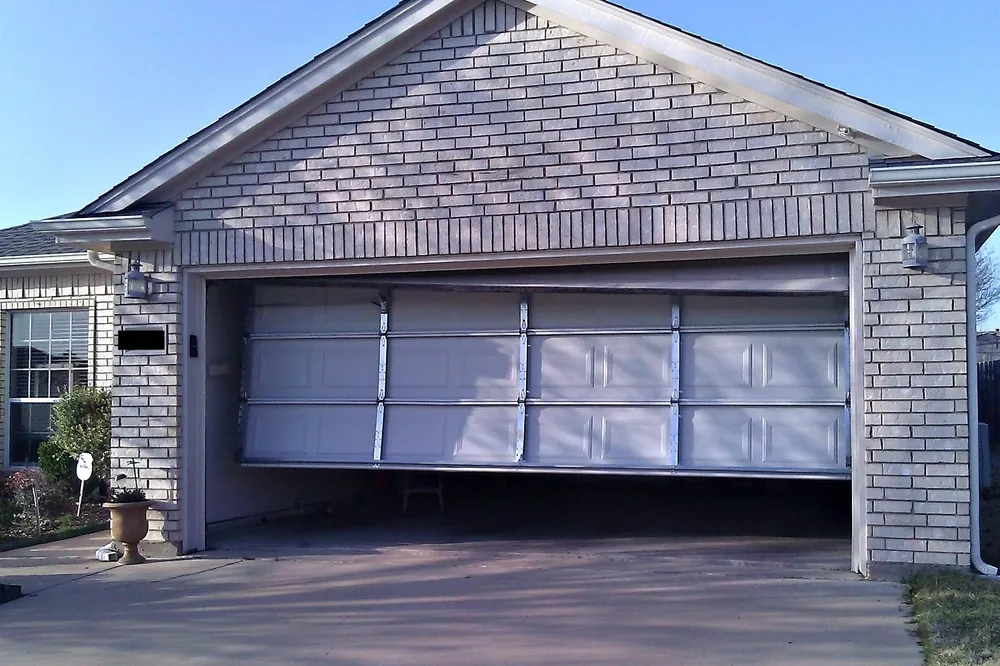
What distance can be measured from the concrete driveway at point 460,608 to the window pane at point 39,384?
3919 millimetres

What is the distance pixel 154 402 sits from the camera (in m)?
9.38

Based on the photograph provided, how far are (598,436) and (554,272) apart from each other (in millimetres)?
1605

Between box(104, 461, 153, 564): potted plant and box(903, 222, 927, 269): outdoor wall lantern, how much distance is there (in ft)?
23.0

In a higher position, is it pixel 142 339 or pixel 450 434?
pixel 142 339

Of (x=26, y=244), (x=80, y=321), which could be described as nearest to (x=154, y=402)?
(x=80, y=321)

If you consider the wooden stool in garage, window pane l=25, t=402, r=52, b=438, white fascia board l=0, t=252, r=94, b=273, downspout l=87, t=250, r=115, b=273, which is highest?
white fascia board l=0, t=252, r=94, b=273

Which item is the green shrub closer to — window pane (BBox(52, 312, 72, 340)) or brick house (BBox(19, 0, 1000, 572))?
window pane (BBox(52, 312, 72, 340))

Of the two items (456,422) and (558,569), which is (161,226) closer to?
(456,422)

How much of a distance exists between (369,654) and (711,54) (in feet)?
17.5

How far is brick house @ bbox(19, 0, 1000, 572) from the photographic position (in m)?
7.58

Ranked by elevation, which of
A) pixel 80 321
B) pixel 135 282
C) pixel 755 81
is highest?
pixel 755 81

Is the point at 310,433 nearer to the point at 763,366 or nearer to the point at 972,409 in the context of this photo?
the point at 763,366

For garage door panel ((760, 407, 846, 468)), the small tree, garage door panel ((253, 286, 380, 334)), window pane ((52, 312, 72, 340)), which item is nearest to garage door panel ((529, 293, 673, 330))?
garage door panel ((760, 407, 846, 468))

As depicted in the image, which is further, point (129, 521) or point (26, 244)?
point (26, 244)
